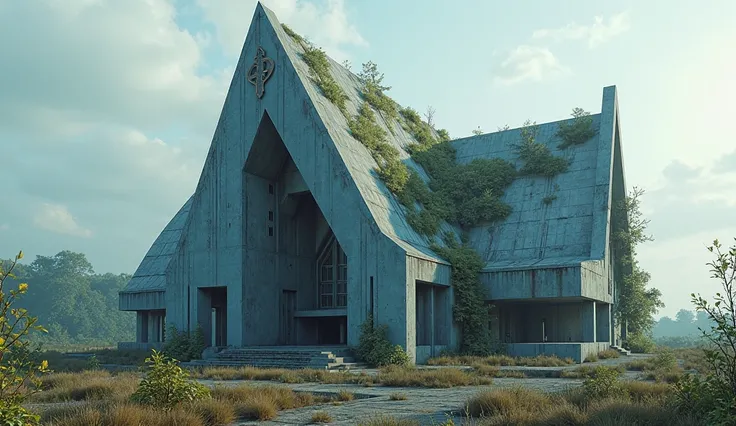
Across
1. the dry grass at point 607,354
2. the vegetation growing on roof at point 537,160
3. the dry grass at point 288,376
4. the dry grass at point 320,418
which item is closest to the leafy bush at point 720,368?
the dry grass at point 320,418

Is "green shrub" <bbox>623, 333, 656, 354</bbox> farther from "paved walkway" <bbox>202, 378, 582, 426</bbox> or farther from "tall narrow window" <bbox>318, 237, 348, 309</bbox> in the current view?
"paved walkway" <bbox>202, 378, 582, 426</bbox>

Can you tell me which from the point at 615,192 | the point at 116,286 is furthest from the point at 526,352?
the point at 116,286

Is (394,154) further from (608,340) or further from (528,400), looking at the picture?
(528,400)

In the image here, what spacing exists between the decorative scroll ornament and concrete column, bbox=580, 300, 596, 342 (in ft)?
55.8

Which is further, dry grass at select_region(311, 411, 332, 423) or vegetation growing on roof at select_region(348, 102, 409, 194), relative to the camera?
vegetation growing on roof at select_region(348, 102, 409, 194)

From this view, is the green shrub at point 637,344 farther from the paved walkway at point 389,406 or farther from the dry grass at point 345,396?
the dry grass at point 345,396

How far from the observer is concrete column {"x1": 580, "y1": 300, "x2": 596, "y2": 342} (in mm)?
31734

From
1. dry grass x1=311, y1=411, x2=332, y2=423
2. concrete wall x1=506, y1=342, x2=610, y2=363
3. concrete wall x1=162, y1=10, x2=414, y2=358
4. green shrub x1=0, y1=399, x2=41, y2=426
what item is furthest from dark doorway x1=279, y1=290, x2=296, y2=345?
green shrub x1=0, y1=399, x2=41, y2=426

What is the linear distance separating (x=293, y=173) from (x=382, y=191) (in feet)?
17.0

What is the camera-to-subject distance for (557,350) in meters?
28.3

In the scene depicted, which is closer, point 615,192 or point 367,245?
point 367,245

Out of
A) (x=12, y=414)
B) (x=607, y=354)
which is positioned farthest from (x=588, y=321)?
(x=12, y=414)

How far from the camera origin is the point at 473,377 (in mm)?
19109

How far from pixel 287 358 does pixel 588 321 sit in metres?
13.8
